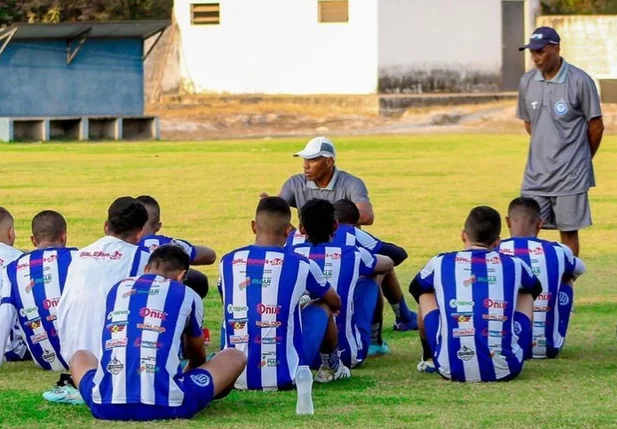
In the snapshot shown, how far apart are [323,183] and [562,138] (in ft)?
6.52

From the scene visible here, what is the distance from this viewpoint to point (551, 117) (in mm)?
10773

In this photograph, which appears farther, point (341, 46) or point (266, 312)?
point (341, 46)

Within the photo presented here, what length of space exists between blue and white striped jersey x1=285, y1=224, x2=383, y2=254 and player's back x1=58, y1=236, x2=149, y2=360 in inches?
49.8

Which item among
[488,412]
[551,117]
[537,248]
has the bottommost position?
[488,412]

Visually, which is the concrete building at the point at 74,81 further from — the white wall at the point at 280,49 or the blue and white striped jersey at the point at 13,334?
the blue and white striped jersey at the point at 13,334

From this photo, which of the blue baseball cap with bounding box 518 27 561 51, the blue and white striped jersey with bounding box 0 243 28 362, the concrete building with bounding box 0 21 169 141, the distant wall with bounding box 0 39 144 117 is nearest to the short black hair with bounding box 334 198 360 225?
the blue and white striped jersey with bounding box 0 243 28 362

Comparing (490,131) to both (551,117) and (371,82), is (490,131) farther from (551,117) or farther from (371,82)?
(551,117)

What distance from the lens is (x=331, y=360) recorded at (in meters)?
7.64

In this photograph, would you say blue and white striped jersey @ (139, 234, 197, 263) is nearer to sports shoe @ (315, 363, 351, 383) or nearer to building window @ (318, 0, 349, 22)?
sports shoe @ (315, 363, 351, 383)

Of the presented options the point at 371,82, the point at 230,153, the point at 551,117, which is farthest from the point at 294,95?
the point at 551,117

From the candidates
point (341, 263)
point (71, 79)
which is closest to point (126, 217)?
point (341, 263)

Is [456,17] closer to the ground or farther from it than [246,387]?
farther from it

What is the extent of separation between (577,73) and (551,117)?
14.9 inches

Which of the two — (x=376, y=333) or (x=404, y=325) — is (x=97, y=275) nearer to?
(x=376, y=333)
